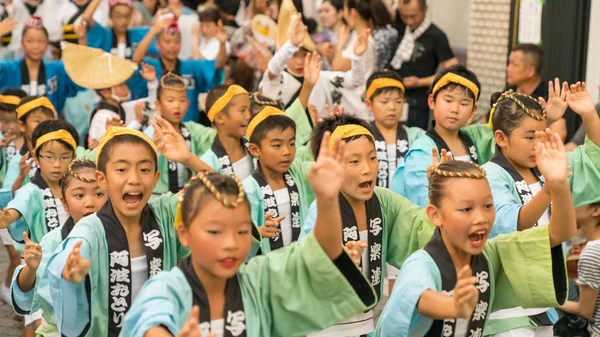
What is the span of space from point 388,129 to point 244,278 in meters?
3.56

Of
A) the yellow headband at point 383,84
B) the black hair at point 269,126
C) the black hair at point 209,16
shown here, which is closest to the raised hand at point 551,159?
the black hair at point 269,126

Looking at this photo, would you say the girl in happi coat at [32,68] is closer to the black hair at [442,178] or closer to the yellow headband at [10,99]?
the yellow headband at [10,99]

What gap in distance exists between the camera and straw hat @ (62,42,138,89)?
8.68 m

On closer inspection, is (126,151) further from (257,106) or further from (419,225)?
(257,106)

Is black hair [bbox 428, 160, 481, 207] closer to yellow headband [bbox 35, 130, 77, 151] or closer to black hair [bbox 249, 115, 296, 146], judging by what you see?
black hair [bbox 249, 115, 296, 146]

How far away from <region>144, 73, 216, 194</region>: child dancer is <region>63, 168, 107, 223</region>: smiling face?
2.02 meters

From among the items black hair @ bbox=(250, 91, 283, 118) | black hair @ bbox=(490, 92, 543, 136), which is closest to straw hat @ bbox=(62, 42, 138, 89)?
black hair @ bbox=(250, 91, 283, 118)

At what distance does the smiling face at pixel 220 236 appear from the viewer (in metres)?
3.28

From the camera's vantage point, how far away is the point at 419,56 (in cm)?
952

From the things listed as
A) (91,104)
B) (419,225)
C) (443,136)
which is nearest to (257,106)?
(443,136)

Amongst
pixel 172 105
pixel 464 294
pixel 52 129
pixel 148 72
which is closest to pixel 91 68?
pixel 148 72

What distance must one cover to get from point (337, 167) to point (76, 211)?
2.26 metres

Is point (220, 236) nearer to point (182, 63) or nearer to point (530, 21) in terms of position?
point (182, 63)

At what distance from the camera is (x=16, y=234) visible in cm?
597
